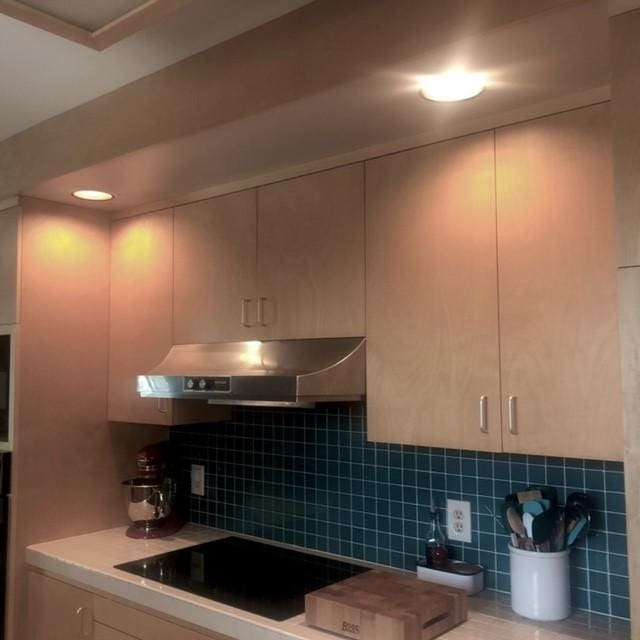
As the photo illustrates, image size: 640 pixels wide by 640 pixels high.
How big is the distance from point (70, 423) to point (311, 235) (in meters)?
1.28

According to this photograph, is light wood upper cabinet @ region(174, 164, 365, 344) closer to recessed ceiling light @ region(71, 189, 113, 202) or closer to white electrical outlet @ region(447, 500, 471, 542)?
recessed ceiling light @ region(71, 189, 113, 202)

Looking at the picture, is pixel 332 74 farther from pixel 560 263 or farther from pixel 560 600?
pixel 560 600

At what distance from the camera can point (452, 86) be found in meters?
1.59

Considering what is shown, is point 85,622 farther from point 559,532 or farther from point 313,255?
point 559,532

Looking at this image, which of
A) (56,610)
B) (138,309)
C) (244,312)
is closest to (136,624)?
(56,610)

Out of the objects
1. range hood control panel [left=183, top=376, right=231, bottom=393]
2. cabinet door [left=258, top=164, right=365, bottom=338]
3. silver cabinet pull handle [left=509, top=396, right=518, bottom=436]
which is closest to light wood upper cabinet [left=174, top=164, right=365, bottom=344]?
cabinet door [left=258, top=164, right=365, bottom=338]

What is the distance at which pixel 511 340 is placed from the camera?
5.60 ft

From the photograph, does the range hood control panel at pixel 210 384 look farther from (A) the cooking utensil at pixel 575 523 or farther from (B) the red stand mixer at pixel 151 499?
(A) the cooking utensil at pixel 575 523

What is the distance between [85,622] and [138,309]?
1151 mm

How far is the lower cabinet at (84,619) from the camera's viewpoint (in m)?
Result: 2.06

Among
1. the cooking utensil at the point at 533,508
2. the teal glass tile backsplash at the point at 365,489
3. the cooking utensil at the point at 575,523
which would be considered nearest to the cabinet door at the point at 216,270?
the teal glass tile backsplash at the point at 365,489

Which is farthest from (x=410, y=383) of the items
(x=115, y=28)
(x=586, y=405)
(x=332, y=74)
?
(x=115, y=28)

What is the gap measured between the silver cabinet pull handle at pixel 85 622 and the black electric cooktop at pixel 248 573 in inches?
7.4

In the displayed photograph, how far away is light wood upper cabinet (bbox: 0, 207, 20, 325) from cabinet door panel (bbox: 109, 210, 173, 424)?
40cm
